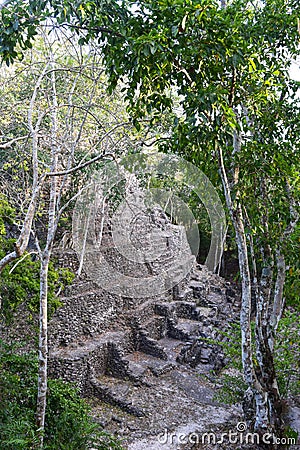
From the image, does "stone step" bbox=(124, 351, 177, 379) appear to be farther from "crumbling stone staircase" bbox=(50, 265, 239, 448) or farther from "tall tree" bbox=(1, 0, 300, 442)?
"tall tree" bbox=(1, 0, 300, 442)

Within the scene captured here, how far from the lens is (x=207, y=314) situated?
14.2 meters

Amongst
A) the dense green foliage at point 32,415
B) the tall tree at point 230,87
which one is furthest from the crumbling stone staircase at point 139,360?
the tall tree at point 230,87

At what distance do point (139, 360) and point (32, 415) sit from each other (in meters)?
5.61

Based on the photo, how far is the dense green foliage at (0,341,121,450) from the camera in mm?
3963

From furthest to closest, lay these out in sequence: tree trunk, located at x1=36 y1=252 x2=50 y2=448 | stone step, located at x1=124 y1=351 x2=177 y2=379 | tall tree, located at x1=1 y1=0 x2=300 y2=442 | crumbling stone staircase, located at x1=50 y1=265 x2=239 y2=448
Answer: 1. stone step, located at x1=124 y1=351 x2=177 y2=379
2. crumbling stone staircase, located at x1=50 y1=265 x2=239 y2=448
3. tree trunk, located at x1=36 y1=252 x2=50 y2=448
4. tall tree, located at x1=1 y1=0 x2=300 y2=442

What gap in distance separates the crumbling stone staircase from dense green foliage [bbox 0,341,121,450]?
2257 mm

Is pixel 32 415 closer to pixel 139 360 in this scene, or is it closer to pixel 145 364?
pixel 145 364

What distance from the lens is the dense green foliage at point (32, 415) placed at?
3963 millimetres

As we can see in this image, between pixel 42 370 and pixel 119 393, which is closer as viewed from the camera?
pixel 42 370

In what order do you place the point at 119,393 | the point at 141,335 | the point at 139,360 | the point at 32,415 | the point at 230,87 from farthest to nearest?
the point at 141,335, the point at 139,360, the point at 119,393, the point at 32,415, the point at 230,87

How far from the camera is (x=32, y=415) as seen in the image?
489 centimetres

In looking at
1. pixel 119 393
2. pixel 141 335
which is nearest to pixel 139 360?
pixel 141 335

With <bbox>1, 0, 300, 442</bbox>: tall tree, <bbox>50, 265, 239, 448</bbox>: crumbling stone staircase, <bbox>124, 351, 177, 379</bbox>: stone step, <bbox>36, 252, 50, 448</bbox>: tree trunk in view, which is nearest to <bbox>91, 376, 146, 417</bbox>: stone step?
<bbox>50, 265, 239, 448</bbox>: crumbling stone staircase

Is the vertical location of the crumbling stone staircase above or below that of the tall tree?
below
